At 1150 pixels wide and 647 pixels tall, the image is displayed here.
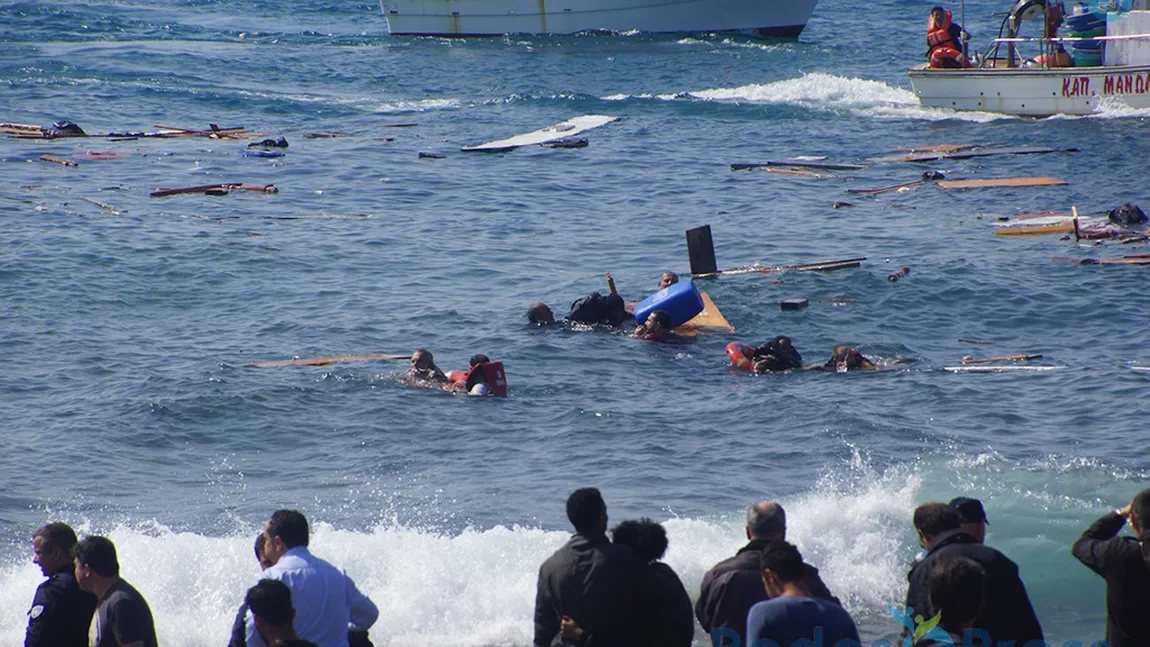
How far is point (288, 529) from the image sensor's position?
20.1ft

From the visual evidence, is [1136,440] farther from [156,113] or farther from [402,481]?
[156,113]

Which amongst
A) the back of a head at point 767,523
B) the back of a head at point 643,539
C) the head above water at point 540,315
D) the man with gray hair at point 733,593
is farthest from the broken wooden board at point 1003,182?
the back of a head at point 643,539

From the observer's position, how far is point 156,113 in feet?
120

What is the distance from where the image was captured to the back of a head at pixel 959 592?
5316mm

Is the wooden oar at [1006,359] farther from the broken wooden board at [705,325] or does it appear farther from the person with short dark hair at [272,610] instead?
the person with short dark hair at [272,610]

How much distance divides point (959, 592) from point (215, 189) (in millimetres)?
23900

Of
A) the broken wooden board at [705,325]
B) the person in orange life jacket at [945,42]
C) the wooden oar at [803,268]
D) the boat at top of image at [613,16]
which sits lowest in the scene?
the broken wooden board at [705,325]

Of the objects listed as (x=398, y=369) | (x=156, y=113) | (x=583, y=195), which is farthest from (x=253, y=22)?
(x=398, y=369)

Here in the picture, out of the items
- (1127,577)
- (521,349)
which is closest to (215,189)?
(521,349)

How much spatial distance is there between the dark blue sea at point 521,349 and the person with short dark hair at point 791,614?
3769 mm

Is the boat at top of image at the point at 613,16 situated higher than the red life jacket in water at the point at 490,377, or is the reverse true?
the boat at top of image at the point at 613,16

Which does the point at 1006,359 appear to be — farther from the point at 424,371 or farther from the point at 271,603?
the point at 271,603

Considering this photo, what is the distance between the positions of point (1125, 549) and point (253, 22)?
56.0 m

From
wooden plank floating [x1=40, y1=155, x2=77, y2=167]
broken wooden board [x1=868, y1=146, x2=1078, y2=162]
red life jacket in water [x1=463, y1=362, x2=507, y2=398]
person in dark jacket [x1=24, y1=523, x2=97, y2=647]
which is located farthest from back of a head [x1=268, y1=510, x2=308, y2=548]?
wooden plank floating [x1=40, y1=155, x2=77, y2=167]
